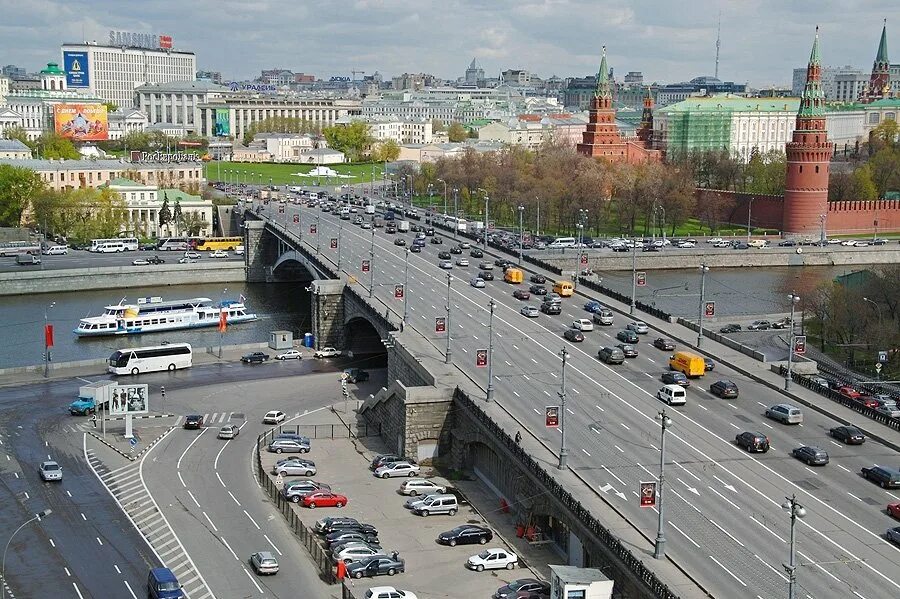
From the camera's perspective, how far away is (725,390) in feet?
138

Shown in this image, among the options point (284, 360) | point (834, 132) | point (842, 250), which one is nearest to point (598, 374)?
point (284, 360)

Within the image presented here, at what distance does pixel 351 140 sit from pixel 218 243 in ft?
266

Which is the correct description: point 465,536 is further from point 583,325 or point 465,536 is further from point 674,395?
point 583,325

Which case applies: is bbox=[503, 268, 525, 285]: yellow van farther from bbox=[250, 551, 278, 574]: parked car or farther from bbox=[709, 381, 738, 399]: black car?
bbox=[250, 551, 278, 574]: parked car

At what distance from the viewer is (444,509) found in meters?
36.6

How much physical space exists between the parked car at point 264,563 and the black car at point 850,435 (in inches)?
676

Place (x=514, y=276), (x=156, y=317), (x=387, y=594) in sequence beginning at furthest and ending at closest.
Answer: (x=156, y=317)
(x=514, y=276)
(x=387, y=594)

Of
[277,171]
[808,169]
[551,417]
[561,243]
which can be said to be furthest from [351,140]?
[551,417]

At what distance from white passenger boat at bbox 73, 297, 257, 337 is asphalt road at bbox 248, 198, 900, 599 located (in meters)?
22.8

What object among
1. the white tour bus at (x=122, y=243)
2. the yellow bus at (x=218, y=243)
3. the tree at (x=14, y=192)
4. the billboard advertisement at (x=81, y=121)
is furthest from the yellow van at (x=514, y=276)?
the billboard advertisement at (x=81, y=121)

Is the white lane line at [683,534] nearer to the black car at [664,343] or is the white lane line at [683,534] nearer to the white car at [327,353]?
the black car at [664,343]

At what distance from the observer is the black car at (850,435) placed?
121 ft

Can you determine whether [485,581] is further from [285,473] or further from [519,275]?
[519,275]

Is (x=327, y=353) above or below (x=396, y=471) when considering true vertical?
below
